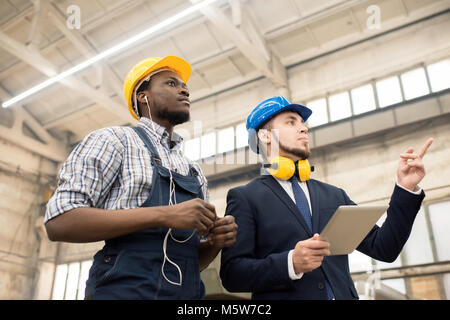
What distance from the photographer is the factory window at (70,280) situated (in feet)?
47.1

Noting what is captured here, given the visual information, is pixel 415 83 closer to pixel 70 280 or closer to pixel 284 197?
pixel 284 197

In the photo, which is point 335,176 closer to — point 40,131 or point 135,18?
point 135,18

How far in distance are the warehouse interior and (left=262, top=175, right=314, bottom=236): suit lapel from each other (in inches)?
280

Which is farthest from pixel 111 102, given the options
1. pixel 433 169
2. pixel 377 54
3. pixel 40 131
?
pixel 433 169

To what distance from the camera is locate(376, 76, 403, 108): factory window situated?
34.0 ft

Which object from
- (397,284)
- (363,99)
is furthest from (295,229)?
(363,99)

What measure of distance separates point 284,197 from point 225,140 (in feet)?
35.4

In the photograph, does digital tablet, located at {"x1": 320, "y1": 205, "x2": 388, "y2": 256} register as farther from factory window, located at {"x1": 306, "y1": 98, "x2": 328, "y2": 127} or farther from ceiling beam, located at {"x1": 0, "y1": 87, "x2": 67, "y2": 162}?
ceiling beam, located at {"x1": 0, "y1": 87, "x2": 67, "y2": 162}

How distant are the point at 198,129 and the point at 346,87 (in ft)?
15.6

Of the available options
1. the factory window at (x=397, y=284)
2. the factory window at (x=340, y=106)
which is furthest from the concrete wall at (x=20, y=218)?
the factory window at (x=397, y=284)

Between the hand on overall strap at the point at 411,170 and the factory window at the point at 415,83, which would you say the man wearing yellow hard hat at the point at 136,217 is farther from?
the factory window at the point at 415,83

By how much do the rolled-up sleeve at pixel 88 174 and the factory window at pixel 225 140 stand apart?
10847 mm

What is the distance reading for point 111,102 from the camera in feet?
41.9
